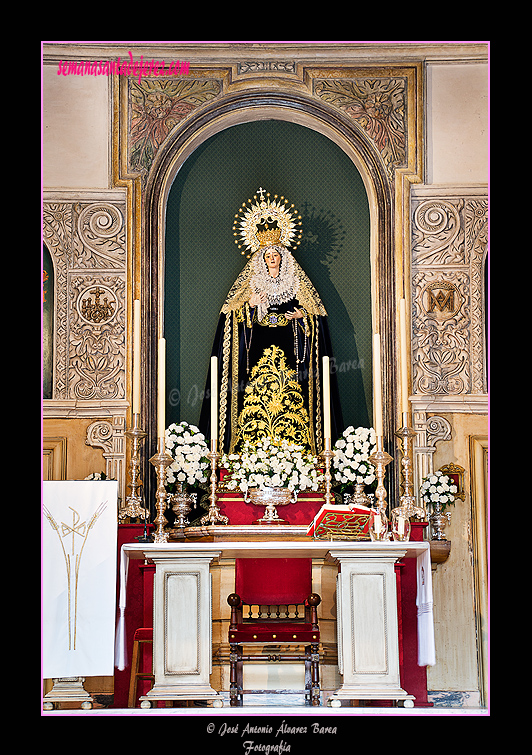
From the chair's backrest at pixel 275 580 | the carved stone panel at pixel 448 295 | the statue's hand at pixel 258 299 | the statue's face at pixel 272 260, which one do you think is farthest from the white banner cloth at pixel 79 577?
the carved stone panel at pixel 448 295

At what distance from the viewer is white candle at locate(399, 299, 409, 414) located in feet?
23.4

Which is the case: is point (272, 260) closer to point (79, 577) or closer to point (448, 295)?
point (448, 295)

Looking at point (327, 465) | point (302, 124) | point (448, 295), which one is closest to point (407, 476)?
point (327, 465)

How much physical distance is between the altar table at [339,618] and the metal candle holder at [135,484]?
0.90 metres

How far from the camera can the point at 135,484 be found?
7.02m

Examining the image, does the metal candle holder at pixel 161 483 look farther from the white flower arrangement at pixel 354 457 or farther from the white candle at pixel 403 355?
the white candle at pixel 403 355

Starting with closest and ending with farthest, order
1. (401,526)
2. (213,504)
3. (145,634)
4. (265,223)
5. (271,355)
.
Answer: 1. (145,634)
2. (401,526)
3. (213,504)
4. (271,355)
5. (265,223)

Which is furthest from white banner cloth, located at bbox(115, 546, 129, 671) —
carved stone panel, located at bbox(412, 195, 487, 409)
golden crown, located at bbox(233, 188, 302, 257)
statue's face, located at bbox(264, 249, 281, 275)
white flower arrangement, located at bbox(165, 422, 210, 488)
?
golden crown, located at bbox(233, 188, 302, 257)

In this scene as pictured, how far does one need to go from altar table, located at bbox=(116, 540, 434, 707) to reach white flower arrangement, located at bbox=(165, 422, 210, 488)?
1.25 meters

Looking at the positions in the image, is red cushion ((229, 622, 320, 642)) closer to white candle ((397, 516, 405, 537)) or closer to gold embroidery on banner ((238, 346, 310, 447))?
white candle ((397, 516, 405, 537))

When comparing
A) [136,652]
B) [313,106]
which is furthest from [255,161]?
[136,652]

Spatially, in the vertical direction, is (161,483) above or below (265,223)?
below

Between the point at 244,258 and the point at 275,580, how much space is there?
9.63 ft

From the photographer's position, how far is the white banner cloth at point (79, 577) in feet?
19.4
